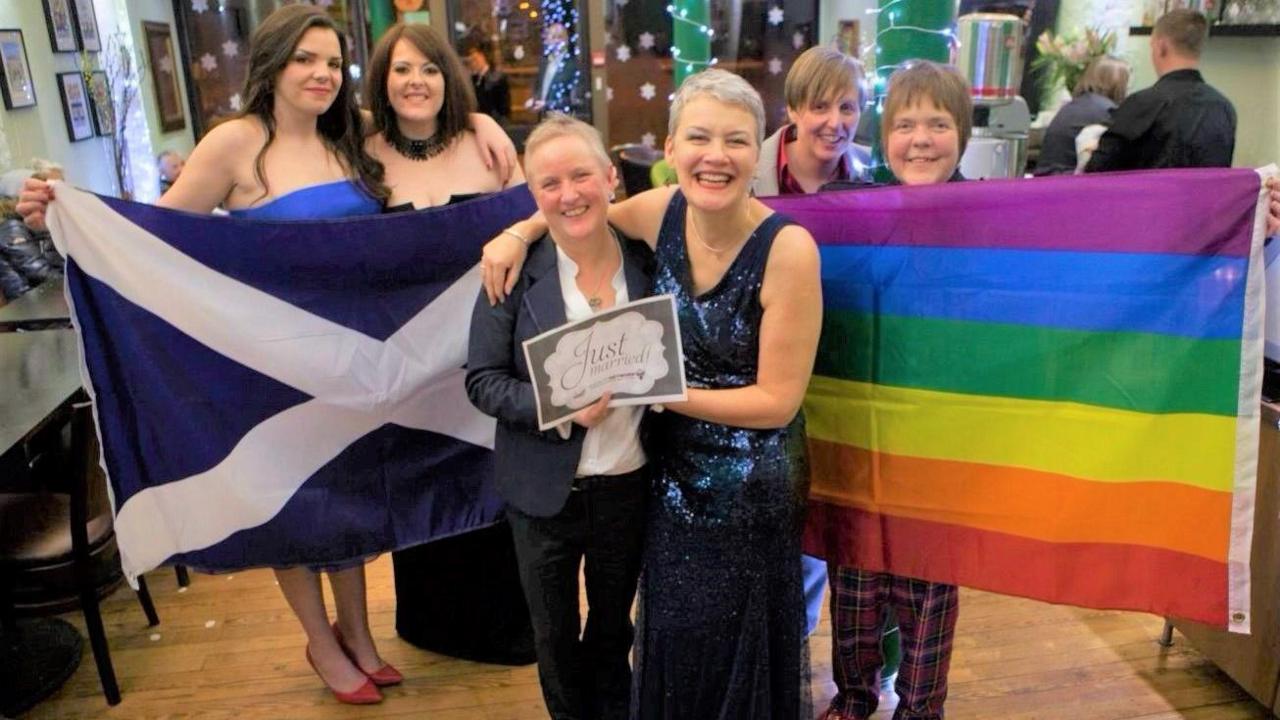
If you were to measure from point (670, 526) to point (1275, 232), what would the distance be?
113cm

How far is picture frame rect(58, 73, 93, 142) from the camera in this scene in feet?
14.1

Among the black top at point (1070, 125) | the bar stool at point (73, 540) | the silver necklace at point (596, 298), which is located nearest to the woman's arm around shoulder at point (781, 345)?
the silver necklace at point (596, 298)

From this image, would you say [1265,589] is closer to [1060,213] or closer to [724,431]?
[1060,213]

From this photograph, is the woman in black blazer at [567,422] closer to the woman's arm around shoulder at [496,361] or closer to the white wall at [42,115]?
the woman's arm around shoulder at [496,361]

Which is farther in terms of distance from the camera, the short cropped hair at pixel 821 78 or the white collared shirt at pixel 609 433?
the short cropped hair at pixel 821 78

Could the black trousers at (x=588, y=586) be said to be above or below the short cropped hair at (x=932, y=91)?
below

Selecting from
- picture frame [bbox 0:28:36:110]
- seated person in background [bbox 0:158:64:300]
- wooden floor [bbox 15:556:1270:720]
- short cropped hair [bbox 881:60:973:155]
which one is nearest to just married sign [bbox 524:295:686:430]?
short cropped hair [bbox 881:60:973:155]

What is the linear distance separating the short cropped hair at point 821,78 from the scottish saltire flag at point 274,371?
64 centimetres

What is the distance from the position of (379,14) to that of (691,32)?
2732mm

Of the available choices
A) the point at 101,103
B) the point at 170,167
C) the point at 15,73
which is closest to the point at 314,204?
the point at 15,73

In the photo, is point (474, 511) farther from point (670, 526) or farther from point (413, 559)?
point (670, 526)

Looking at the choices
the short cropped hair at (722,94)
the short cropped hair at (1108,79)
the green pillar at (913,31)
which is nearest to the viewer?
the short cropped hair at (722,94)

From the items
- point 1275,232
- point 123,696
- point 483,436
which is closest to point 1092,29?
point 1275,232

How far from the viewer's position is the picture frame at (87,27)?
14.9 ft
